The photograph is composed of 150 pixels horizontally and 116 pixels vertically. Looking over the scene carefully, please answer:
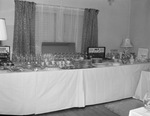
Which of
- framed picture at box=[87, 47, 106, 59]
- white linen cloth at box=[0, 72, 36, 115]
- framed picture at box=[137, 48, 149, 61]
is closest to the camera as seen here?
white linen cloth at box=[0, 72, 36, 115]

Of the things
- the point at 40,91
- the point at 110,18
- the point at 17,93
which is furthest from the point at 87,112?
the point at 110,18

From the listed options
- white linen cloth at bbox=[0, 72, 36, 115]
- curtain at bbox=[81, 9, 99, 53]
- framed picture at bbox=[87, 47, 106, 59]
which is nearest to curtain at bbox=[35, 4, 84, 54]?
curtain at bbox=[81, 9, 99, 53]

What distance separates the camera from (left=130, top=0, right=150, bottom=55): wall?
434 centimetres

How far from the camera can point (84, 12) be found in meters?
4.10

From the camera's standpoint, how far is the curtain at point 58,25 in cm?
371

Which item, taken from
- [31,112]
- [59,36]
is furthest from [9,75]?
[59,36]

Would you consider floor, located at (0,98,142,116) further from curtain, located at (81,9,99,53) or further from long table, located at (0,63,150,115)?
curtain, located at (81,9,99,53)

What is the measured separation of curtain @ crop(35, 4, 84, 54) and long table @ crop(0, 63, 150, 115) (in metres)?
1.35

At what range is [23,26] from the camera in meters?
3.49

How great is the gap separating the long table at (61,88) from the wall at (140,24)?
1.33 metres

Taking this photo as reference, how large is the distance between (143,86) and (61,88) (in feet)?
5.90

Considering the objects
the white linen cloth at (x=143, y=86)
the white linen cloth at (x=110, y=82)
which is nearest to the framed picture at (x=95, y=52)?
the white linen cloth at (x=110, y=82)

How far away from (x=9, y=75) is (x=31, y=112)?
0.67m

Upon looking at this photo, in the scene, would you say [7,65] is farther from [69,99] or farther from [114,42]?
[114,42]
